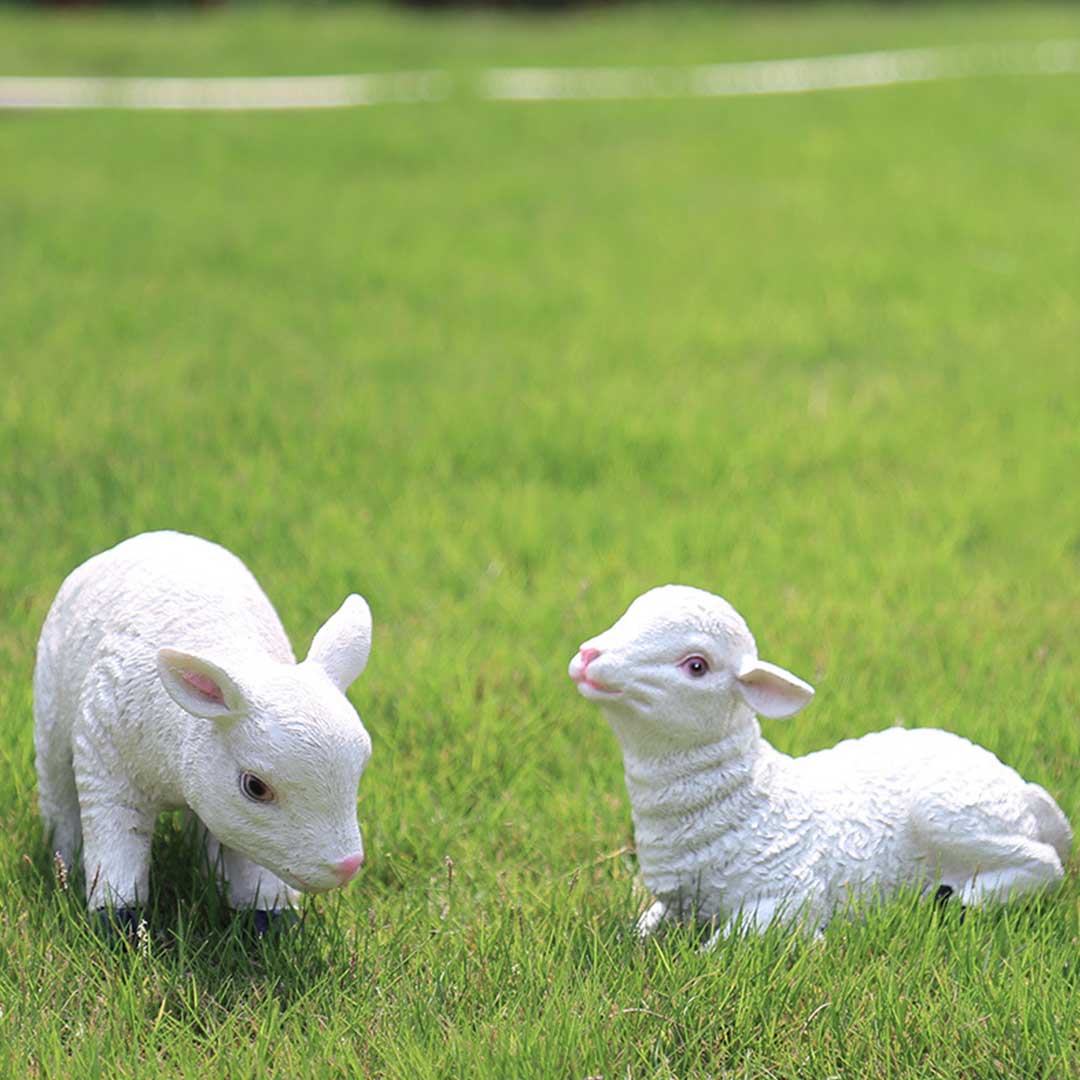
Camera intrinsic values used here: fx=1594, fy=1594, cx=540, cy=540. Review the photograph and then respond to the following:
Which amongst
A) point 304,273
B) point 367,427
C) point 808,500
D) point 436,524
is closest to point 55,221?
point 304,273

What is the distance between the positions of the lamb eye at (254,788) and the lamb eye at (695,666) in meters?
0.77

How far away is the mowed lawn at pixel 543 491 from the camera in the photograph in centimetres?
278

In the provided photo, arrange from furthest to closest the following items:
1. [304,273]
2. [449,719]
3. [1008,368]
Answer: [304,273] → [1008,368] → [449,719]

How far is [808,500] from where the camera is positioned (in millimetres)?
5336

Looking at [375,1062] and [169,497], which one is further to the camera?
[169,497]

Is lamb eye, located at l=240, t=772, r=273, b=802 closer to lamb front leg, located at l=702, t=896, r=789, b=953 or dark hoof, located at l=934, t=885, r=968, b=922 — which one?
lamb front leg, located at l=702, t=896, r=789, b=953

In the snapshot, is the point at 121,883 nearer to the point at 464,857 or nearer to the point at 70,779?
the point at 70,779

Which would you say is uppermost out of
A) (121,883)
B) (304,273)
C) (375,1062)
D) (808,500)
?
(304,273)

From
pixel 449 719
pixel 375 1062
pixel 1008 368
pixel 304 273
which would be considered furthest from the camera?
pixel 304 273

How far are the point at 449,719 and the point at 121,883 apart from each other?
43.0 inches

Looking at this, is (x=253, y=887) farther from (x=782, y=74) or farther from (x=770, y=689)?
(x=782, y=74)

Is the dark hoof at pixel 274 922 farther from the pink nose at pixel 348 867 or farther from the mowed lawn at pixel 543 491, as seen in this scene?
the pink nose at pixel 348 867

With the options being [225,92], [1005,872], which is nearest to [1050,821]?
[1005,872]

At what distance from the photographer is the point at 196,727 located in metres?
2.82
